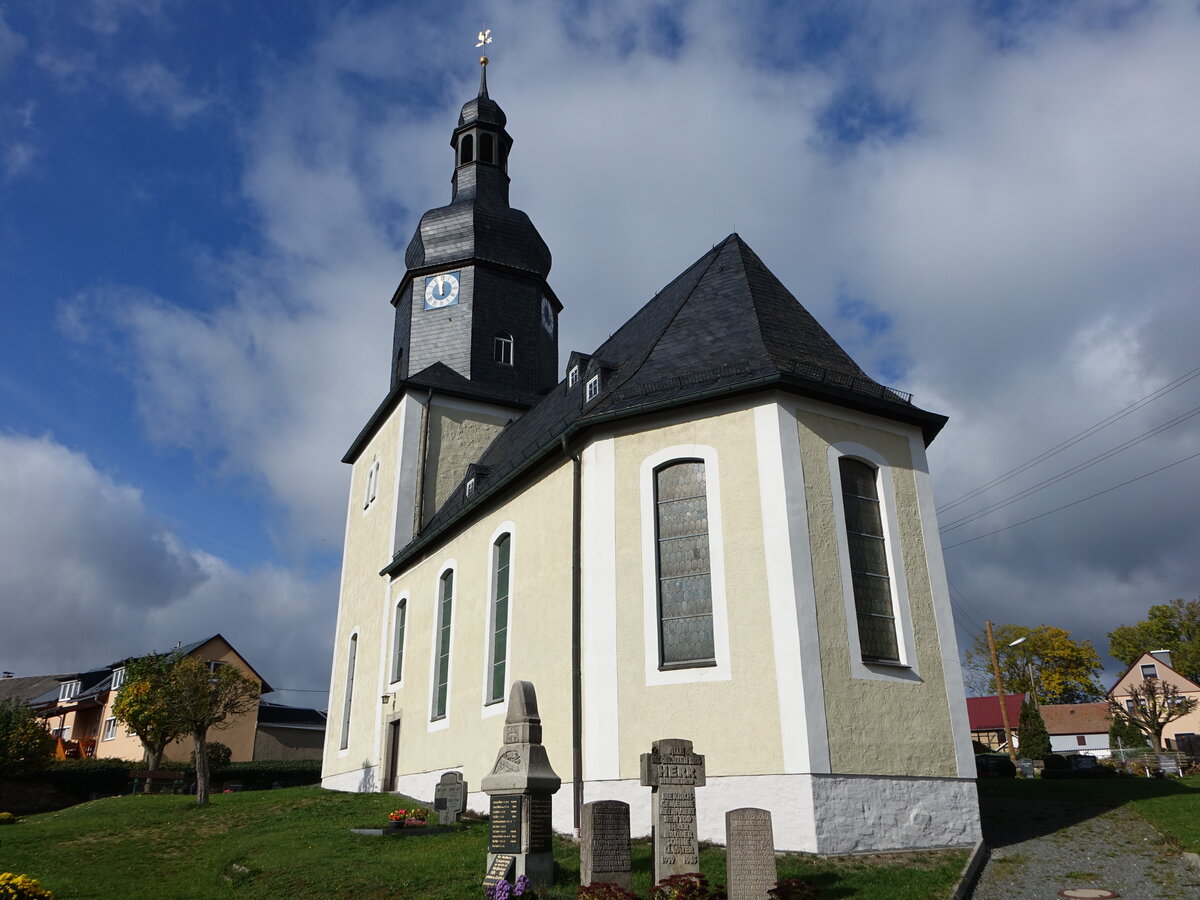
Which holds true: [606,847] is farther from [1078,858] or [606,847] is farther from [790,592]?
[1078,858]

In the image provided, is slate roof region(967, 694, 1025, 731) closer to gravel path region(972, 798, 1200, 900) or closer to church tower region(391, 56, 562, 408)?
church tower region(391, 56, 562, 408)

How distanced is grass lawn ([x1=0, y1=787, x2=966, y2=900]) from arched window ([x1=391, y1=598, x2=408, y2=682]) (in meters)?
3.63

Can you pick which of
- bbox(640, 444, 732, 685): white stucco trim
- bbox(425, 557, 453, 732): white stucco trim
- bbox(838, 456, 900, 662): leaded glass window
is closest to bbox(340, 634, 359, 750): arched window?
bbox(425, 557, 453, 732): white stucco trim

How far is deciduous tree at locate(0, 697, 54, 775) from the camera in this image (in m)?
30.5

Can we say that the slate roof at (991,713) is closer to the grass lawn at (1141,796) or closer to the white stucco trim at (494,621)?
the grass lawn at (1141,796)

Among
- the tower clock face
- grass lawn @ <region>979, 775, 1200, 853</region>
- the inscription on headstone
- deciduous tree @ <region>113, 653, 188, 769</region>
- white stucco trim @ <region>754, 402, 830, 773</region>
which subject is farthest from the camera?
deciduous tree @ <region>113, 653, 188, 769</region>

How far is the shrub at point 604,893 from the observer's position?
743 cm

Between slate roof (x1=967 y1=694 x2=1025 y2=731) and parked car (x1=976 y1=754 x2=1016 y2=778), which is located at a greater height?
slate roof (x1=967 y1=694 x2=1025 y2=731)

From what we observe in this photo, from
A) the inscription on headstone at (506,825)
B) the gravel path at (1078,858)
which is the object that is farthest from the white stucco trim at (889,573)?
the inscription on headstone at (506,825)

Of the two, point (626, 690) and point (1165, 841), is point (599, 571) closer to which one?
point (626, 690)

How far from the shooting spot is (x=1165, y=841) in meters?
10.7

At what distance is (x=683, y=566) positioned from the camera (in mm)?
12461

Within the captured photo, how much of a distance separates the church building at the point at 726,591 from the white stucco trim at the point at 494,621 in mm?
54

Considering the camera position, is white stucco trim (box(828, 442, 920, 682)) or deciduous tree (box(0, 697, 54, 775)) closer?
white stucco trim (box(828, 442, 920, 682))
